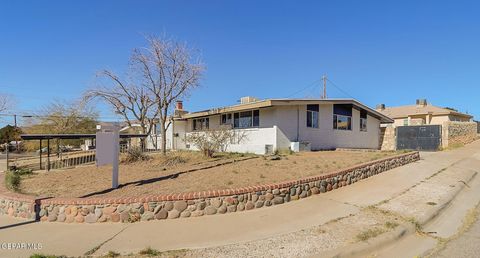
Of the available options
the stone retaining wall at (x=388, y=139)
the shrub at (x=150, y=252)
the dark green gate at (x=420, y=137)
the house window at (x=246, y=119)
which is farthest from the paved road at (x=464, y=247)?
the stone retaining wall at (x=388, y=139)

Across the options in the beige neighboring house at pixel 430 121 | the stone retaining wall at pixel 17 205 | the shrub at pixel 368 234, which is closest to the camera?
the shrub at pixel 368 234

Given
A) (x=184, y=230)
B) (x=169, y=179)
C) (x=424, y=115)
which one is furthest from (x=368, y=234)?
(x=424, y=115)

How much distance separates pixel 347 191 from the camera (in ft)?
27.1

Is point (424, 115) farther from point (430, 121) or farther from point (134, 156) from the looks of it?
point (134, 156)

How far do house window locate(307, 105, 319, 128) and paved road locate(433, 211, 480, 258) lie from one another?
507 inches

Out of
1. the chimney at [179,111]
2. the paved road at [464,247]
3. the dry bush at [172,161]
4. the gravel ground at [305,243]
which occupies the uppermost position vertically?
the chimney at [179,111]

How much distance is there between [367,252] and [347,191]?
4.07 m

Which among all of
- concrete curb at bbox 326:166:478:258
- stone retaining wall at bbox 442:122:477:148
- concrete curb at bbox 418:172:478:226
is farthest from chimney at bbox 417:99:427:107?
concrete curb at bbox 326:166:478:258

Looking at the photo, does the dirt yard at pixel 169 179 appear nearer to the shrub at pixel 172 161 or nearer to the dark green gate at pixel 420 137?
the shrub at pixel 172 161

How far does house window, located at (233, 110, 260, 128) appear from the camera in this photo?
706 inches

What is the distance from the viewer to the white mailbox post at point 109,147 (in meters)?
Answer: 7.74

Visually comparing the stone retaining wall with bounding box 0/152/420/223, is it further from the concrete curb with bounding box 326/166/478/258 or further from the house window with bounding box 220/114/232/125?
the house window with bounding box 220/114/232/125

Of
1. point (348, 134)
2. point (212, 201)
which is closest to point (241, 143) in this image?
point (348, 134)

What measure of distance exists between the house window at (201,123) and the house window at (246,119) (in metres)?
3.77
